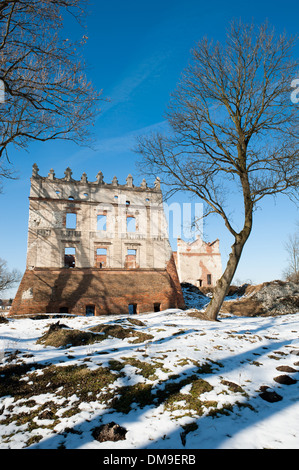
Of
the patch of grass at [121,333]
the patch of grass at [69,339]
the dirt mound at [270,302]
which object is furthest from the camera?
the dirt mound at [270,302]

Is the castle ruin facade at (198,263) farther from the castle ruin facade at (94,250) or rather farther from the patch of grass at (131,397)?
the patch of grass at (131,397)

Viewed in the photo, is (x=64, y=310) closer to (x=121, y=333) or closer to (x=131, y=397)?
(x=121, y=333)

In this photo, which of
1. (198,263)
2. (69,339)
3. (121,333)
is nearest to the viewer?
(69,339)

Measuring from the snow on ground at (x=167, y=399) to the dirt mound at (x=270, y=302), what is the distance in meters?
8.90

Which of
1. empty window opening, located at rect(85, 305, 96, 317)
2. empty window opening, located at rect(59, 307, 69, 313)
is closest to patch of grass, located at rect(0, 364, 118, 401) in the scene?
empty window opening, located at rect(59, 307, 69, 313)

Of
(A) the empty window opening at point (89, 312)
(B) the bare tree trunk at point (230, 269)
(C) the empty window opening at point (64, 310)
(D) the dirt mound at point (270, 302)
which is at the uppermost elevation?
(B) the bare tree trunk at point (230, 269)

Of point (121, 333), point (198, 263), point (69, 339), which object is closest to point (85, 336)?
point (69, 339)

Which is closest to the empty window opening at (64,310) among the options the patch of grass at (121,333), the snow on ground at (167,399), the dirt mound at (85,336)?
the dirt mound at (85,336)

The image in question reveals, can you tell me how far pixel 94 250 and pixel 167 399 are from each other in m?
16.0

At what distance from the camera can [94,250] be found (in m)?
19.1

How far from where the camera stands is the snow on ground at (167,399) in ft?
9.49

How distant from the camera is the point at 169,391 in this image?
3855 millimetres

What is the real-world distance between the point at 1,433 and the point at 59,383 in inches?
42.8

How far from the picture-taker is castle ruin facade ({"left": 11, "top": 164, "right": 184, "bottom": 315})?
17.4 m
